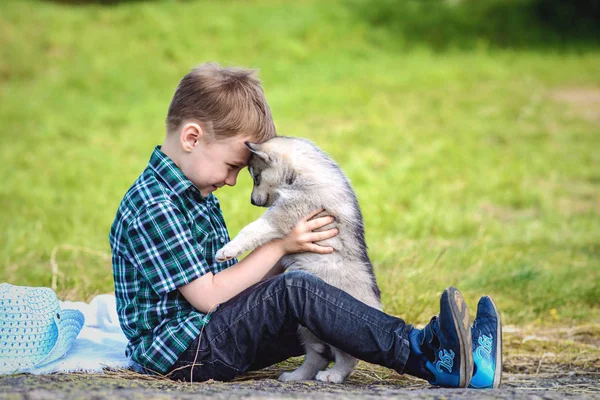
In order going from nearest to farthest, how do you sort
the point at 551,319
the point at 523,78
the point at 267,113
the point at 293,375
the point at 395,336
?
1. the point at 395,336
2. the point at 293,375
3. the point at 267,113
4. the point at 551,319
5. the point at 523,78

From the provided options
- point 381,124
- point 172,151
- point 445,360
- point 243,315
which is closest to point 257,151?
point 172,151

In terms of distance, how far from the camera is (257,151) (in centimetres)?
337

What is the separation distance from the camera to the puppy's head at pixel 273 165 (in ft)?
11.2

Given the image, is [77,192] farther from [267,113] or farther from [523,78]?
[523,78]

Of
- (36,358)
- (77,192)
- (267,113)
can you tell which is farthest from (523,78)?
(36,358)

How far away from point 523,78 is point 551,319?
8.61 m

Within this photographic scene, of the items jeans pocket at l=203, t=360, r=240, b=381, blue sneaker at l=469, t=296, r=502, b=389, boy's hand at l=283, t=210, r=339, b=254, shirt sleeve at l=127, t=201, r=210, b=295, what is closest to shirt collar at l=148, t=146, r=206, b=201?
shirt sleeve at l=127, t=201, r=210, b=295

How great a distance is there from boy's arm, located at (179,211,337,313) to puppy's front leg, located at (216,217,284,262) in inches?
1.2

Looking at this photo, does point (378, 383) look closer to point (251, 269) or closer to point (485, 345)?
point (485, 345)

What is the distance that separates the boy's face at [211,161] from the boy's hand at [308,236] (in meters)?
0.40

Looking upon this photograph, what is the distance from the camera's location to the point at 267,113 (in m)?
3.54

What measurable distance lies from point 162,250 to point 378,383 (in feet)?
3.70

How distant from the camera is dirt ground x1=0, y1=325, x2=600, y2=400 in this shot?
254 centimetres

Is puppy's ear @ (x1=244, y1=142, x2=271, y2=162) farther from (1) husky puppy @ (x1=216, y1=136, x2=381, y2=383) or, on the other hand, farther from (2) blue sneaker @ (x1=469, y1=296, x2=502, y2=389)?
(2) blue sneaker @ (x1=469, y1=296, x2=502, y2=389)
